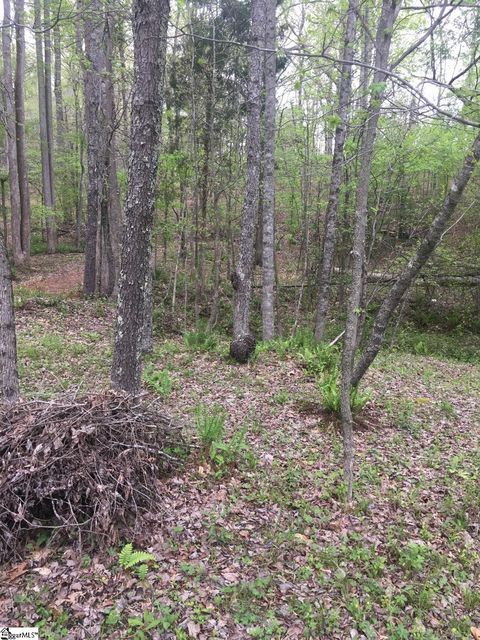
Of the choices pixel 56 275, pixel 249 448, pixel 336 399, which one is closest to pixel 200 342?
pixel 336 399

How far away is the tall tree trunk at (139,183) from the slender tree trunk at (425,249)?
306 cm

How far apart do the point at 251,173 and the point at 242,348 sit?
11.7 feet

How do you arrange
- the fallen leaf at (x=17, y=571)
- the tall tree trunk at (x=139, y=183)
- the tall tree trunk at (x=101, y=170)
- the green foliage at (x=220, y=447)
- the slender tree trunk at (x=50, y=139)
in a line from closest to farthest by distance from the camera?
the fallen leaf at (x=17, y=571), the tall tree trunk at (x=139, y=183), the green foliage at (x=220, y=447), the tall tree trunk at (x=101, y=170), the slender tree trunk at (x=50, y=139)

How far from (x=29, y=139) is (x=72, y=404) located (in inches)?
890

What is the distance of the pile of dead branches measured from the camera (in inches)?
128

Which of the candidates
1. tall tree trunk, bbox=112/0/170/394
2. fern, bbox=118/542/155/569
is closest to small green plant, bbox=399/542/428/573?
fern, bbox=118/542/155/569

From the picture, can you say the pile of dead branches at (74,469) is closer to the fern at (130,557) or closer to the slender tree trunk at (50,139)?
the fern at (130,557)

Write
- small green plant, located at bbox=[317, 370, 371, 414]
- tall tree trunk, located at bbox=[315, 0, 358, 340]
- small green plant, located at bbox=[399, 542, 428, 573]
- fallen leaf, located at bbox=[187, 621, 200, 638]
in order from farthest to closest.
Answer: tall tree trunk, located at bbox=[315, 0, 358, 340] < small green plant, located at bbox=[317, 370, 371, 414] < small green plant, located at bbox=[399, 542, 428, 573] < fallen leaf, located at bbox=[187, 621, 200, 638]

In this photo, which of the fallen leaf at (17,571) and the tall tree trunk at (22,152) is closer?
the fallen leaf at (17,571)

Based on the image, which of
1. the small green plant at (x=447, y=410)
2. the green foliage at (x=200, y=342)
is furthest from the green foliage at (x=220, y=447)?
the green foliage at (x=200, y=342)

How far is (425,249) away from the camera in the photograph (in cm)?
472

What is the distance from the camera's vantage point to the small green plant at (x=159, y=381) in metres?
6.29

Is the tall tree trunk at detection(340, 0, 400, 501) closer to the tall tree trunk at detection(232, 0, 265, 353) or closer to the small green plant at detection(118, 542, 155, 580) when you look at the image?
the small green plant at detection(118, 542, 155, 580)

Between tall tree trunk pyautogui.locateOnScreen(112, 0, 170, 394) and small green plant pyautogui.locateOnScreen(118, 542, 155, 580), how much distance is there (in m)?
1.93
